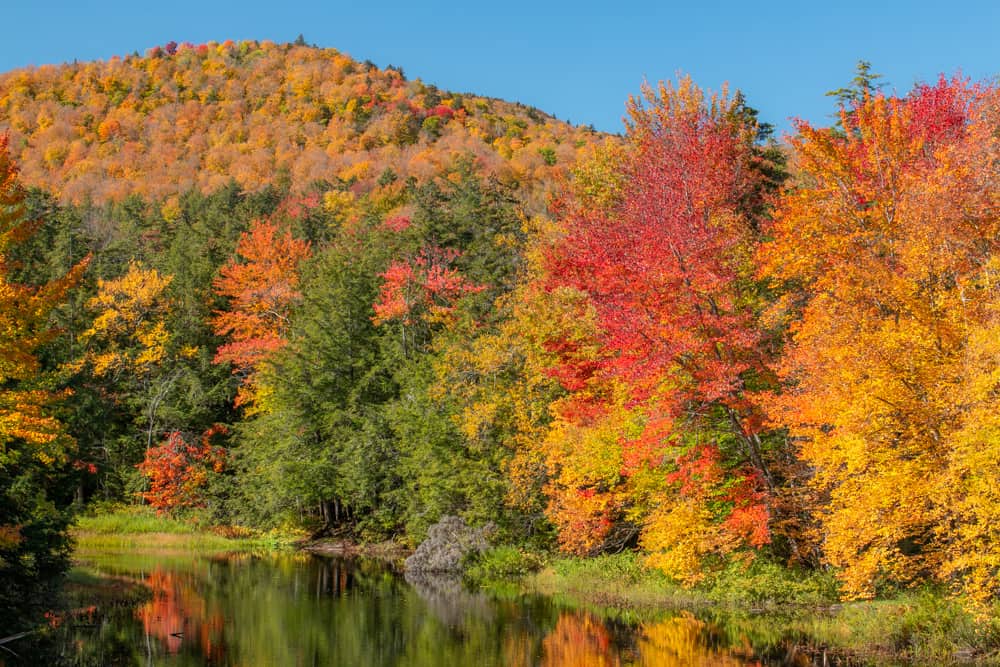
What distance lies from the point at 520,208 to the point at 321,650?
36.5m

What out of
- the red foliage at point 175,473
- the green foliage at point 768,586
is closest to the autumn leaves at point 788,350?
the green foliage at point 768,586

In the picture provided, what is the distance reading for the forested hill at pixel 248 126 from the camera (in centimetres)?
9838

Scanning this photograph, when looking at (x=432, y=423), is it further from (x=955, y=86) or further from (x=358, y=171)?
(x=358, y=171)

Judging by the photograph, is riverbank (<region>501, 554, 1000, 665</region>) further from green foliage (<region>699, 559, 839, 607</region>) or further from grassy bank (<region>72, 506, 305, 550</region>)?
grassy bank (<region>72, 506, 305, 550</region>)

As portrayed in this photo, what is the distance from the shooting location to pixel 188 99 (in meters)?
129

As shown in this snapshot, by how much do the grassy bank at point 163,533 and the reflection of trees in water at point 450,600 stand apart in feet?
46.1

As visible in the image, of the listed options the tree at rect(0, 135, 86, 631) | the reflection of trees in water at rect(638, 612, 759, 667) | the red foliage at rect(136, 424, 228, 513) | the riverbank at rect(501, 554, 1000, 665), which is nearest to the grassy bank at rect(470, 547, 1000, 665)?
the riverbank at rect(501, 554, 1000, 665)

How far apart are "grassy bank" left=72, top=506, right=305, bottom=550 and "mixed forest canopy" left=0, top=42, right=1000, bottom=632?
1.15 metres

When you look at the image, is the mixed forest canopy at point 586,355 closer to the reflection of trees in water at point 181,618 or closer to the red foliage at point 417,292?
the red foliage at point 417,292

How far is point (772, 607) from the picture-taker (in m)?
24.5

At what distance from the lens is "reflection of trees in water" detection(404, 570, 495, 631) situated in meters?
25.7

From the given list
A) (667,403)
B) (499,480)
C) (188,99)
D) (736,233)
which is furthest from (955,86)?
(188,99)

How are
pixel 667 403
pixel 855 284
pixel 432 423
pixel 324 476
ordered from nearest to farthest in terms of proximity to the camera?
1. pixel 855 284
2. pixel 667 403
3. pixel 432 423
4. pixel 324 476

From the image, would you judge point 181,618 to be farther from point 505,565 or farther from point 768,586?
point 768,586
